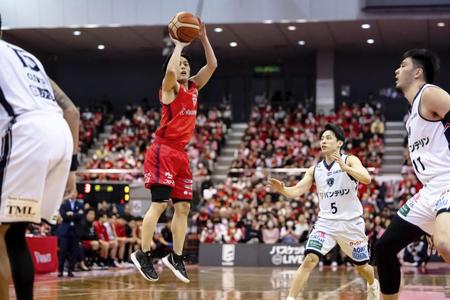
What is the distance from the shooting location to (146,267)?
7.86 m

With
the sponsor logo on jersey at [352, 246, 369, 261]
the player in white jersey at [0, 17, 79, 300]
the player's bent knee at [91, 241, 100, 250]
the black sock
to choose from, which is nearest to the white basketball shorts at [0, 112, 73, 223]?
the player in white jersey at [0, 17, 79, 300]

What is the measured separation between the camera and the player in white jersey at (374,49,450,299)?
19.4 feet

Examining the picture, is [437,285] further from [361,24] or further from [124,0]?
[124,0]

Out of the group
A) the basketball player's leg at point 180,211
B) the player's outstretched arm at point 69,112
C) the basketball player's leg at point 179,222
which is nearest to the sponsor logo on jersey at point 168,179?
the basketball player's leg at point 180,211

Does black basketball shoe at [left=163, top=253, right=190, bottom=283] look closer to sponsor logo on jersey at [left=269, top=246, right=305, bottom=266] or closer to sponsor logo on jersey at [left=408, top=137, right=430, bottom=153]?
sponsor logo on jersey at [left=408, top=137, right=430, bottom=153]

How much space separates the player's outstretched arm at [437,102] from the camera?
5.89 meters

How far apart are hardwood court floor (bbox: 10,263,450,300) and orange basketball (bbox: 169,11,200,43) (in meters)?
4.33

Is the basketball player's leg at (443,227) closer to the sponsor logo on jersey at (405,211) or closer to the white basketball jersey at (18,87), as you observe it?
the sponsor logo on jersey at (405,211)

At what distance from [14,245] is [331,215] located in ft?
17.1

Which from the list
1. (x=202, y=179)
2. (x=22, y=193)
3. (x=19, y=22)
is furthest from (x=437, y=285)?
(x=19, y=22)

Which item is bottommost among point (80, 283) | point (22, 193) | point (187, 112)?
point (80, 283)

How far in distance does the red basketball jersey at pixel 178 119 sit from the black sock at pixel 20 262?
3.16m

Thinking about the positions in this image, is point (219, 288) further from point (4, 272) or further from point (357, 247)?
point (4, 272)

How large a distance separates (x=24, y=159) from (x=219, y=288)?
845 centimetres
